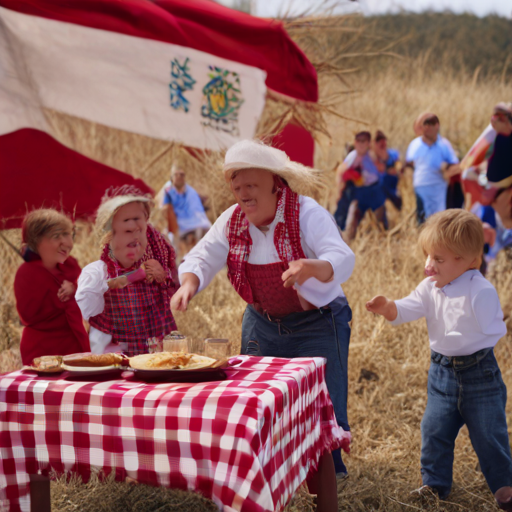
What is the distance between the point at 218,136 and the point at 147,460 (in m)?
4.13

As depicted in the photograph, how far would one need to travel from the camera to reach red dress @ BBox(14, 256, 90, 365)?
390 cm

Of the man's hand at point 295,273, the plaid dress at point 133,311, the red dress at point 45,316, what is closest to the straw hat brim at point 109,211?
the plaid dress at point 133,311

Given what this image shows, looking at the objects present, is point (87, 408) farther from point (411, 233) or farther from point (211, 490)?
point (411, 233)

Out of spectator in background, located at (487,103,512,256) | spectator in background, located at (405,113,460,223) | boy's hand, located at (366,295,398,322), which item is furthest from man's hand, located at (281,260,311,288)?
spectator in background, located at (405,113,460,223)

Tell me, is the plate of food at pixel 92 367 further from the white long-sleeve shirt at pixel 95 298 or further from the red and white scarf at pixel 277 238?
the white long-sleeve shirt at pixel 95 298

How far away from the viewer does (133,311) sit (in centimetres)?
365

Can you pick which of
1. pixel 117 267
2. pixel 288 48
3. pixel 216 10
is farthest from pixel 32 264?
pixel 288 48

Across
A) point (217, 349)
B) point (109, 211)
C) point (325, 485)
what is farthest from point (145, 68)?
point (325, 485)

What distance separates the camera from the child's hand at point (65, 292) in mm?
3892

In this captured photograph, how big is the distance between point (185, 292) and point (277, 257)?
453 mm

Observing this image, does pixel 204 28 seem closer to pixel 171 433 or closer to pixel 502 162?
pixel 502 162

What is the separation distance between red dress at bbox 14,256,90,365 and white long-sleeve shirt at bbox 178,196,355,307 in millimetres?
1063

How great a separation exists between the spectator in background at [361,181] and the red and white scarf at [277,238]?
18.5 ft

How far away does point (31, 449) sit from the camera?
7.95 feet
